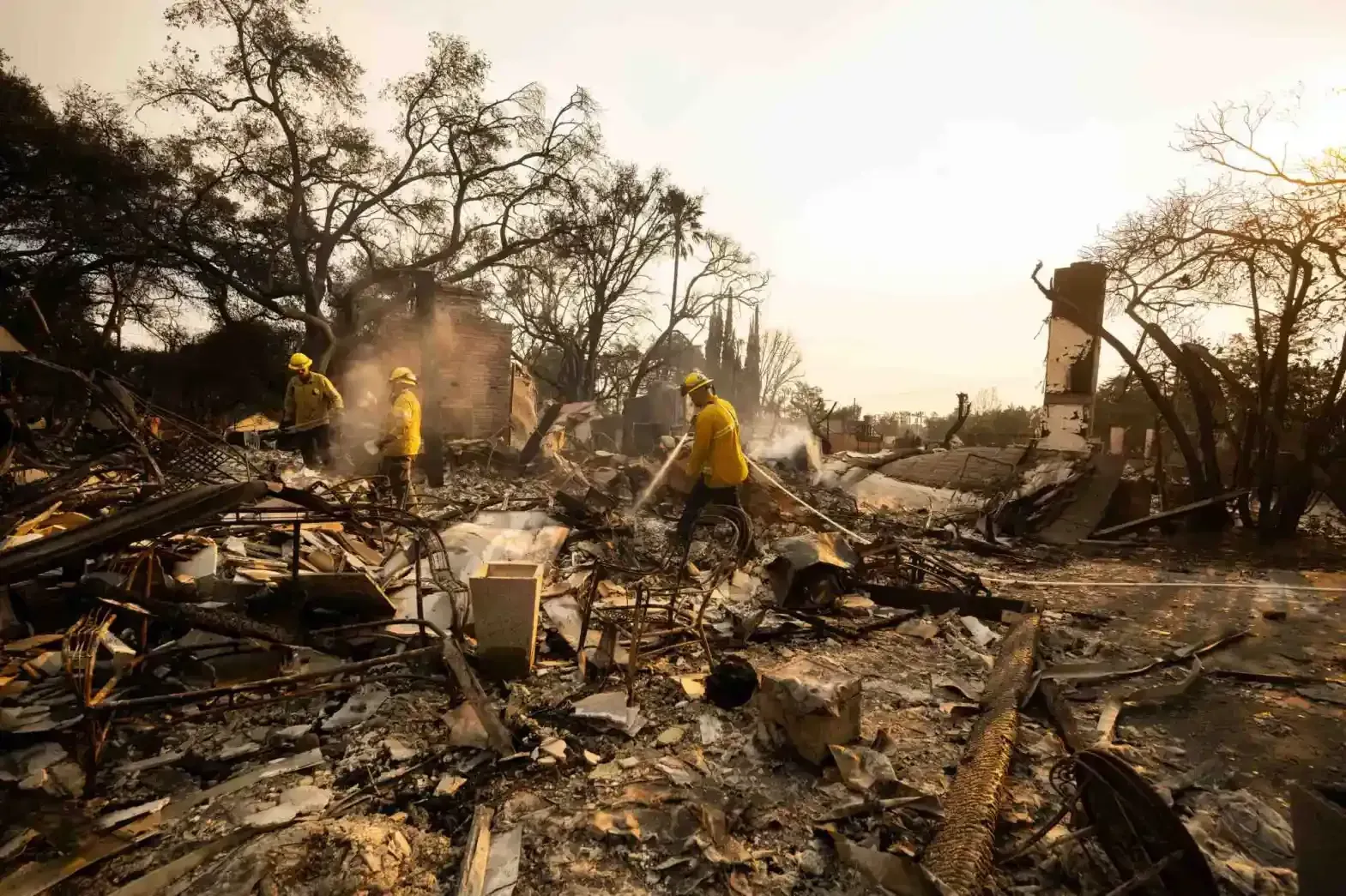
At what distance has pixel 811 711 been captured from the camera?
3.10 m

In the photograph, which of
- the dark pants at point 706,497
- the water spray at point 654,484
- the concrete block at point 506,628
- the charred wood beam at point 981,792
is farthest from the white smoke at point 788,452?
the concrete block at point 506,628

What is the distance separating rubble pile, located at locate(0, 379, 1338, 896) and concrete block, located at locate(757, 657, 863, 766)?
0.02m

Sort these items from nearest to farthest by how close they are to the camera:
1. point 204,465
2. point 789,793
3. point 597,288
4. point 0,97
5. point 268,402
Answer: point 789,793
point 204,465
point 0,97
point 268,402
point 597,288

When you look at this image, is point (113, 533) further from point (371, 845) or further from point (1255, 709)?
→ point (1255, 709)

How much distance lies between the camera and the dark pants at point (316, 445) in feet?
30.2

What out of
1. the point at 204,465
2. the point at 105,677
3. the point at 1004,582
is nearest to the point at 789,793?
the point at 105,677

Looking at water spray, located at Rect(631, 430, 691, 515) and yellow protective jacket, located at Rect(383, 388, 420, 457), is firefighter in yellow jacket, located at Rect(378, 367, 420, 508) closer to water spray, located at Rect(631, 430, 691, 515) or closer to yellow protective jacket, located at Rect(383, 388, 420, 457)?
yellow protective jacket, located at Rect(383, 388, 420, 457)

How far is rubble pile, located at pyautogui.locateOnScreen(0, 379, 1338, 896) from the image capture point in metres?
2.33

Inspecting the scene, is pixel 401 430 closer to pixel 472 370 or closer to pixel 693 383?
pixel 693 383

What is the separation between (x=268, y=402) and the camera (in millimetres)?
21703

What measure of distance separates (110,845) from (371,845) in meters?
1.06

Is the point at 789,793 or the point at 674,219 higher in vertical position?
the point at 674,219

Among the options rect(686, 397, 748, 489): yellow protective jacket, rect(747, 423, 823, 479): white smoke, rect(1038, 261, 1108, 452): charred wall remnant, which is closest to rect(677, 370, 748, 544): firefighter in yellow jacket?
rect(686, 397, 748, 489): yellow protective jacket

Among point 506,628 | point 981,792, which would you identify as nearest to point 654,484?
point 506,628
